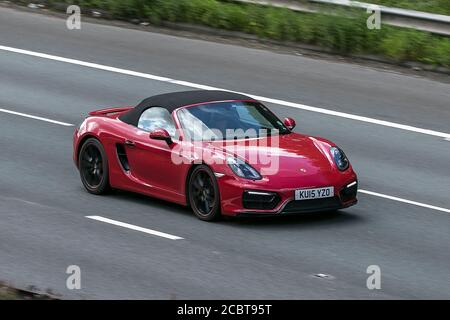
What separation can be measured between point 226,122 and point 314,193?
1588 millimetres

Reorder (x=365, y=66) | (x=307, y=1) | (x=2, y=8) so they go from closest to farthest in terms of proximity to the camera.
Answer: (x=365, y=66), (x=307, y=1), (x=2, y=8)

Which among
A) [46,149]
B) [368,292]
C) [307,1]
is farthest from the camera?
[307,1]

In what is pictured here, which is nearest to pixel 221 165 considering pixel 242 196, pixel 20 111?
pixel 242 196

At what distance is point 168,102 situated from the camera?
15.0 m

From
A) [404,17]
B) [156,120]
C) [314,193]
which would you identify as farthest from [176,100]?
[404,17]

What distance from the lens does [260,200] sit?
539 inches

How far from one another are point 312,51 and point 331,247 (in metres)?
10.1

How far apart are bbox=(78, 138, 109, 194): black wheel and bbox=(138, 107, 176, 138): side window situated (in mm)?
656

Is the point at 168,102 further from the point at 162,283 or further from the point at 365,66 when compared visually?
the point at 365,66

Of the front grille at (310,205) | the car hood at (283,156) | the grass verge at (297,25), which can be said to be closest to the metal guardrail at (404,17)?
the grass verge at (297,25)

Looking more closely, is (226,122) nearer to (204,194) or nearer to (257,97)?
(204,194)

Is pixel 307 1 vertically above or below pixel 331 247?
above

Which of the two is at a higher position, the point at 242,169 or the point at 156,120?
the point at 156,120

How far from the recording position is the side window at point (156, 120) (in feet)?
48.5
